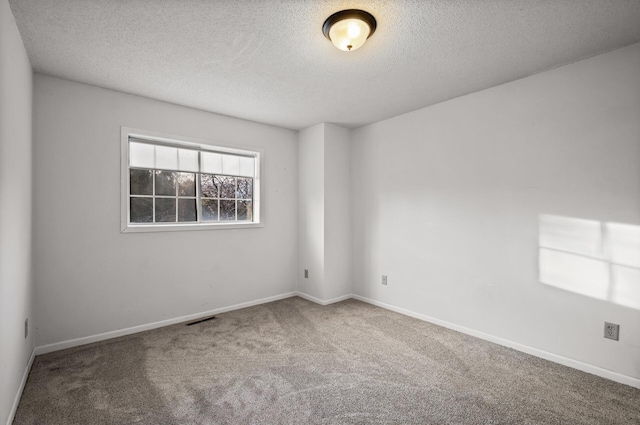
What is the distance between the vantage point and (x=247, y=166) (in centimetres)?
426

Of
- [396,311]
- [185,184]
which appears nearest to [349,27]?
[185,184]

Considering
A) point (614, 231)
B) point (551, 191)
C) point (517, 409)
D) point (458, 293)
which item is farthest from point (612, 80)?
point (517, 409)

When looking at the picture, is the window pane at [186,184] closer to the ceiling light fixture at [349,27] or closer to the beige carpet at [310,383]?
the beige carpet at [310,383]

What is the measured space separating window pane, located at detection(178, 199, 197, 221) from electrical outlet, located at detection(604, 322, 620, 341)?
4148 mm

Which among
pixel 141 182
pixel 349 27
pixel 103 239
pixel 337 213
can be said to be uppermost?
pixel 349 27

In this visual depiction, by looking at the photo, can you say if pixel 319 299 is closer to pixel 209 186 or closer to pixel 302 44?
pixel 209 186

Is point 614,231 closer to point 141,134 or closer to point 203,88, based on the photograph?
point 203,88

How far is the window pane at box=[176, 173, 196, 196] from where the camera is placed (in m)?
3.64

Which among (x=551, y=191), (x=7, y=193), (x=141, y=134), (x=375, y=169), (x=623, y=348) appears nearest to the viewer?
(x=7, y=193)

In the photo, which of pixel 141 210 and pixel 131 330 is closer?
pixel 131 330

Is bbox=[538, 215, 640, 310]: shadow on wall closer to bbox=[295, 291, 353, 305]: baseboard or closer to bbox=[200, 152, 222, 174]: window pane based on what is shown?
bbox=[295, 291, 353, 305]: baseboard

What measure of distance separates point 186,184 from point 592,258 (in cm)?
412

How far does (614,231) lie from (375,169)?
8.15 feet

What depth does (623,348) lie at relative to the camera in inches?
89.6
